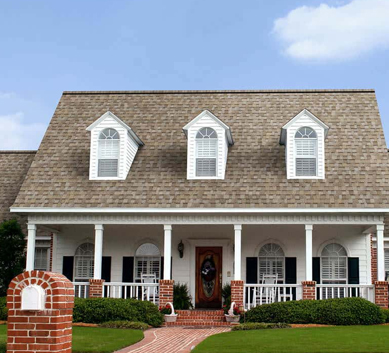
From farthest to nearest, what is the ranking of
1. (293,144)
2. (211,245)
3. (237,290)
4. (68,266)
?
(68,266), (211,245), (293,144), (237,290)

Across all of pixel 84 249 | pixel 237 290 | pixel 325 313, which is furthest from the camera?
pixel 84 249

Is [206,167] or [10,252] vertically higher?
[206,167]

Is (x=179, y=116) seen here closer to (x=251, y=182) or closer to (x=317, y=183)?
(x=251, y=182)

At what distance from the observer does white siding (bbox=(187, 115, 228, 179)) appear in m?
21.9

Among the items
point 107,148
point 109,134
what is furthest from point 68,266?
point 109,134

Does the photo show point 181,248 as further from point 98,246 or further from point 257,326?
point 257,326

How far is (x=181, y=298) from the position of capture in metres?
21.5

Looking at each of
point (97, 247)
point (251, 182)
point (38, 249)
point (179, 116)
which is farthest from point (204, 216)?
point (38, 249)

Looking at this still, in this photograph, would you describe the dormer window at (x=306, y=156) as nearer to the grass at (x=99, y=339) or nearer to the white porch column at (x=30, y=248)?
the grass at (x=99, y=339)

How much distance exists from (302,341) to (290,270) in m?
8.57

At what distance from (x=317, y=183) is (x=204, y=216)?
13.2 feet

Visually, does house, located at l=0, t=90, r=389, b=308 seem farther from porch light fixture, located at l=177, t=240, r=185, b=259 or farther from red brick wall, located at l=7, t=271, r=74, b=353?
red brick wall, located at l=7, t=271, r=74, b=353

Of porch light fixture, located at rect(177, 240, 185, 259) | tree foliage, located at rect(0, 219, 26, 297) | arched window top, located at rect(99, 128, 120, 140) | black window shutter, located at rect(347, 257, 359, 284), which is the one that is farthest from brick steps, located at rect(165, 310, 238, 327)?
arched window top, located at rect(99, 128, 120, 140)

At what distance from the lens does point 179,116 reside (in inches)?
976
